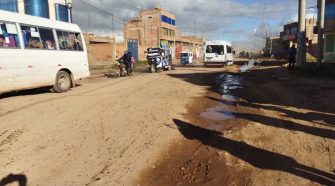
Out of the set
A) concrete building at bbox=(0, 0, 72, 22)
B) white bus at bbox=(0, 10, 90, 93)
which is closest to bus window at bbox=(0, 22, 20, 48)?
white bus at bbox=(0, 10, 90, 93)

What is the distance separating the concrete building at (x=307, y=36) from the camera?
211ft

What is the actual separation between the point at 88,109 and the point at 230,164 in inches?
197

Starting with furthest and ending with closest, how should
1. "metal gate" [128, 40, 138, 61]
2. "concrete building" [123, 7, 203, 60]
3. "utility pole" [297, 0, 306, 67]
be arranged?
"concrete building" [123, 7, 203, 60], "metal gate" [128, 40, 138, 61], "utility pole" [297, 0, 306, 67]

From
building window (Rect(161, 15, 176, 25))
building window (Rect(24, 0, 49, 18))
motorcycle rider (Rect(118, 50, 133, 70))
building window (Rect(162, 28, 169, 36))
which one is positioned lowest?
motorcycle rider (Rect(118, 50, 133, 70))

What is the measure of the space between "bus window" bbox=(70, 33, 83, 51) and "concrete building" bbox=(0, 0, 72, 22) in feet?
89.1

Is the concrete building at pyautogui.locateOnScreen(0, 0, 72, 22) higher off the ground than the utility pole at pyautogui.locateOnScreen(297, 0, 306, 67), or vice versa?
the concrete building at pyautogui.locateOnScreen(0, 0, 72, 22)

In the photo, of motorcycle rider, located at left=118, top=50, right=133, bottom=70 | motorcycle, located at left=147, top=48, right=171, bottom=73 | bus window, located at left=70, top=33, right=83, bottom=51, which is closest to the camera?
bus window, located at left=70, top=33, right=83, bottom=51

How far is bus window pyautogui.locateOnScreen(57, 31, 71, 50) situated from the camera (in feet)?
47.3

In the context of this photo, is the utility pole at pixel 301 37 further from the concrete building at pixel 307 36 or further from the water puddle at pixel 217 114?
the concrete building at pixel 307 36

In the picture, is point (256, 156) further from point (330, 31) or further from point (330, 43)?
point (330, 31)

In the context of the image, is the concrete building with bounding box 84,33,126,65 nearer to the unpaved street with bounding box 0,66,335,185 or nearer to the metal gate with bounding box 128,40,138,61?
the metal gate with bounding box 128,40,138,61

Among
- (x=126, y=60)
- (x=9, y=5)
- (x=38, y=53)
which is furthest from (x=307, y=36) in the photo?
(x=38, y=53)

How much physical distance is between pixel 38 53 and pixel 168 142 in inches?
322

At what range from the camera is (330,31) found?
34.8 m
